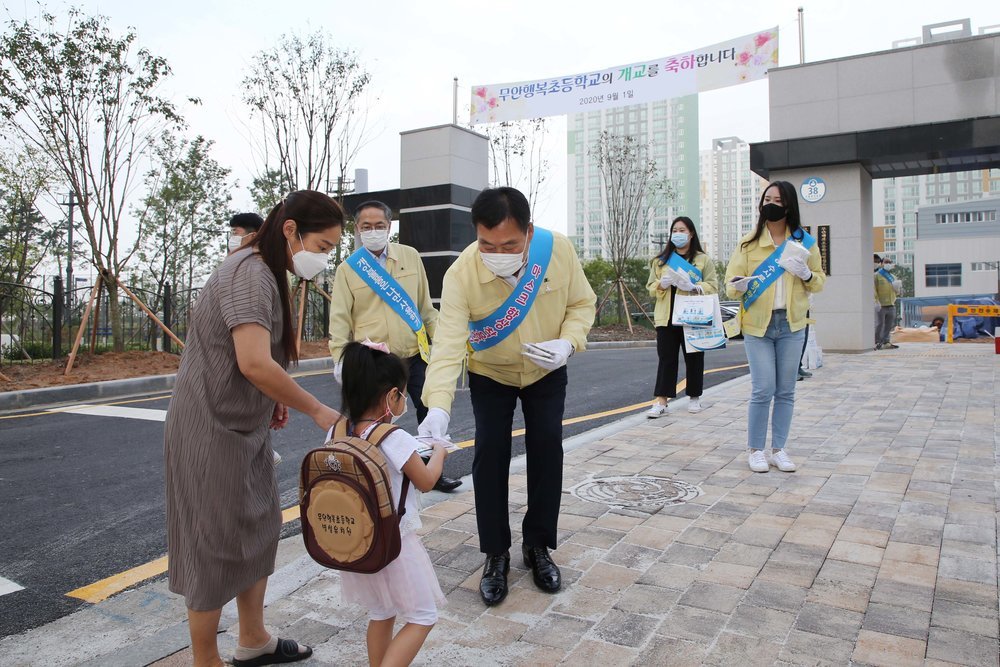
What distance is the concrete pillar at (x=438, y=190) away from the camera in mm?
13914

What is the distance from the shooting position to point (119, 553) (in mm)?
3555

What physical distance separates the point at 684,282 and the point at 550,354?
4.30 m

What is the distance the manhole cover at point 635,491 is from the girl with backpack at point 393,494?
213 cm

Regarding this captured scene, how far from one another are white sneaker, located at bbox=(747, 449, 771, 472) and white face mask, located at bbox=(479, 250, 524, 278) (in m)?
2.73

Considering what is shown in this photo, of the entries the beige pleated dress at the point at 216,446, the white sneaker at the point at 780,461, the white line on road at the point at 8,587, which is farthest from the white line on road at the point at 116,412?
the white sneaker at the point at 780,461

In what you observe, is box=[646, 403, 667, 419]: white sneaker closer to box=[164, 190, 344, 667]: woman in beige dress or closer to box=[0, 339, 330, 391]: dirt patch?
box=[164, 190, 344, 667]: woman in beige dress

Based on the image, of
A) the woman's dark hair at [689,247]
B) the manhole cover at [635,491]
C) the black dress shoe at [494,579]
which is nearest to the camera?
the black dress shoe at [494,579]

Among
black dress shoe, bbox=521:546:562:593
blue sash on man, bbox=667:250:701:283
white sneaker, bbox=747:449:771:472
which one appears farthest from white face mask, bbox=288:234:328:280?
blue sash on man, bbox=667:250:701:283

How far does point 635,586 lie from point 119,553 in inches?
97.1

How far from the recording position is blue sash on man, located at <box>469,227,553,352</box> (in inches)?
113

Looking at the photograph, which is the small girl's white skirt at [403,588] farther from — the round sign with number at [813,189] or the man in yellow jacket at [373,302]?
the round sign with number at [813,189]

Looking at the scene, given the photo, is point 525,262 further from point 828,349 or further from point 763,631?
point 828,349

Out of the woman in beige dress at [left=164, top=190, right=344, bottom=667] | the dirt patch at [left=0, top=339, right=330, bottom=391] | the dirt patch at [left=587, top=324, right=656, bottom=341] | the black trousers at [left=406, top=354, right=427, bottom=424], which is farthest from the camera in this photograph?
the dirt patch at [left=587, top=324, right=656, bottom=341]

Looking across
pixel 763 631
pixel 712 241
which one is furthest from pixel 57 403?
pixel 712 241
